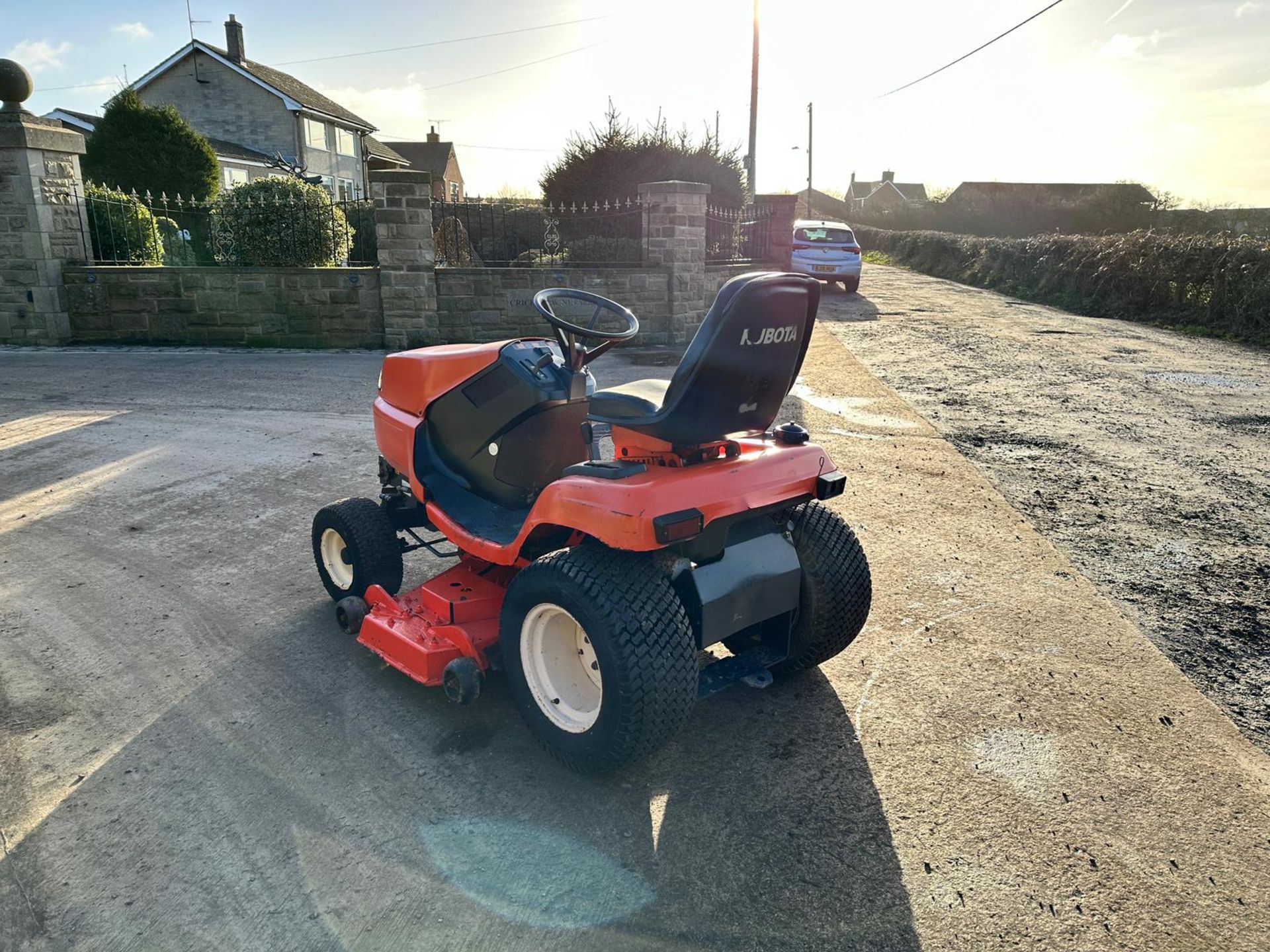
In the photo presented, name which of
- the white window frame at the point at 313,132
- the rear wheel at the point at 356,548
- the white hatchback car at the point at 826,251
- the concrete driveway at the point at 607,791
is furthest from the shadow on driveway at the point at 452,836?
the white window frame at the point at 313,132

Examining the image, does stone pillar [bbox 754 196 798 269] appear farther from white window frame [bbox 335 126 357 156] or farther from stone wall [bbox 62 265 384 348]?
white window frame [bbox 335 126 357 156]

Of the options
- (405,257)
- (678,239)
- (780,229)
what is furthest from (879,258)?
(405,257)

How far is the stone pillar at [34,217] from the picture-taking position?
10594 mm

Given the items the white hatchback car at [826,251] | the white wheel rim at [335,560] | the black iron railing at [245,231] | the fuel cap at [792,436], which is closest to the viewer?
the fuel cap at [792,436]

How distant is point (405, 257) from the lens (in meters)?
11.2

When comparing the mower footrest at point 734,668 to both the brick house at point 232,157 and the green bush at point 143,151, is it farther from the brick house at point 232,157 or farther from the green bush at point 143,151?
the brick house at point 232,157

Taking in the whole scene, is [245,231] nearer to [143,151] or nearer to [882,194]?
[143,151]

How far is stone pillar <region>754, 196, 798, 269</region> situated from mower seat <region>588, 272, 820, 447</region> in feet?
49.1

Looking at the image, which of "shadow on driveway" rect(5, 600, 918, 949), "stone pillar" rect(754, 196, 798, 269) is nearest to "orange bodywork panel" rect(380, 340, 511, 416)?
"shadow on driveway" rect(5, 600, 918, 949)

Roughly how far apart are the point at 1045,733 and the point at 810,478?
4.11 feet

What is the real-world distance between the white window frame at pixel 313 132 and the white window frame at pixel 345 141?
104 cm

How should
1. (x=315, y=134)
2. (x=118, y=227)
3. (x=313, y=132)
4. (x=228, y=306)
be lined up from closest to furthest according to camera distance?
(x=228, y=306)
(x=118, y=227)
(x=313, y=132)
(x=315, y=134)

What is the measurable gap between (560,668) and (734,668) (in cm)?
63

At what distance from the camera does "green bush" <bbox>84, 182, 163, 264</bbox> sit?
11844 mm
